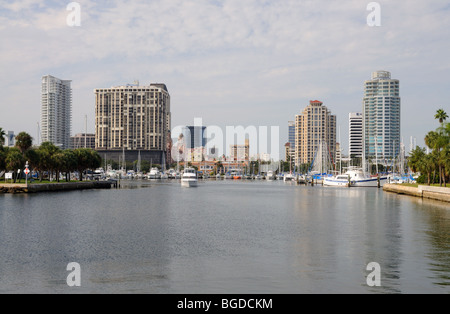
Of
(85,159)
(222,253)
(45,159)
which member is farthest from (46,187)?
(222,253)

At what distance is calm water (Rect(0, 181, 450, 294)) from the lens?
80.5 ft

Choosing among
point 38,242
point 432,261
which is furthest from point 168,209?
point 432,261

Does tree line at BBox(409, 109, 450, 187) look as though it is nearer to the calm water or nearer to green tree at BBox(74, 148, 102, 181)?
the calm water

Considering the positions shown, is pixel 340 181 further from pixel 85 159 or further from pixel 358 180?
pixel 85 159

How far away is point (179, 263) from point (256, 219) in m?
27.7

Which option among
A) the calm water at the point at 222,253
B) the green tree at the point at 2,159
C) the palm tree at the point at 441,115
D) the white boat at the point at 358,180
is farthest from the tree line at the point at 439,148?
the green tree at the point at 2,159

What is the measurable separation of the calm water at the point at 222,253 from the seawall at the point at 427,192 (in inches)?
1012

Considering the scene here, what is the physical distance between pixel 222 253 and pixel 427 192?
70580 millimetres

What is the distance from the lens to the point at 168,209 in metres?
68.9

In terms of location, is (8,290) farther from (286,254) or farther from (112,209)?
(112,209)

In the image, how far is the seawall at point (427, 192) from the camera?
80.5m

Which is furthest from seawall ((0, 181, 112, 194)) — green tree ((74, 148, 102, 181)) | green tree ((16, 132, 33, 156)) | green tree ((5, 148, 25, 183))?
green tree ((16, 132, 33, 156))
